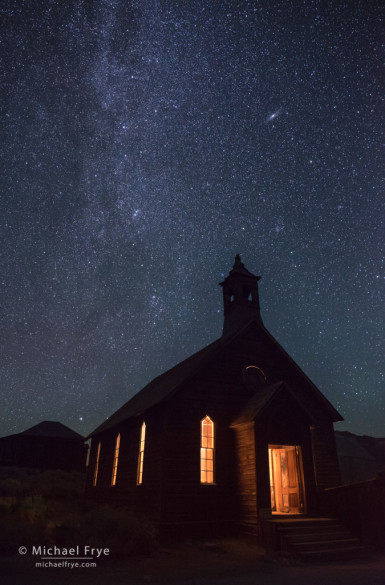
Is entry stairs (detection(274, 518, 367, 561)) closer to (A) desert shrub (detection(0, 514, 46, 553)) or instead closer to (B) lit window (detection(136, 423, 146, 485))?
(B) lit window (detection(136, 423, 146, 485))

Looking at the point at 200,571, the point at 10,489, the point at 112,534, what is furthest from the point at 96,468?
the point at 200,571

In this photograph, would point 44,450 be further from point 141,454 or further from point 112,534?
point 112,534

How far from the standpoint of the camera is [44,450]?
3841 cm

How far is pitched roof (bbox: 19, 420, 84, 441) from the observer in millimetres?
39000

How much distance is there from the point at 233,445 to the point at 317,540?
4.44 m

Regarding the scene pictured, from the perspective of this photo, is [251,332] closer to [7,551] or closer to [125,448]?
[125,448]

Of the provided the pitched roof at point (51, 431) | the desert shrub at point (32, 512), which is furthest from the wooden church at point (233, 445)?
the pitched roof at point (51, 431)

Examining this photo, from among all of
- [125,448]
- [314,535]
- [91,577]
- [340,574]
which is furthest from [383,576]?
[125,448]

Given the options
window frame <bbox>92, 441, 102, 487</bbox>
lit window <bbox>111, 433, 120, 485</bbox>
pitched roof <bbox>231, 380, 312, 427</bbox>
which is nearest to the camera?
pitched roof <bbox>231, 380, 312, 427</bbox>

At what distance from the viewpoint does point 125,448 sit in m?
18.4

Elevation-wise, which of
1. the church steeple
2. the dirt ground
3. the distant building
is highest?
the church steeple

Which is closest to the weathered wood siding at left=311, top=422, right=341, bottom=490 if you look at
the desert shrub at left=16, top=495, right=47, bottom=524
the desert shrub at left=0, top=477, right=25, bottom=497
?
the desert shrub at left=16, top=495, right=47, bottom=524

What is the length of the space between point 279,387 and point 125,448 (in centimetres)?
858

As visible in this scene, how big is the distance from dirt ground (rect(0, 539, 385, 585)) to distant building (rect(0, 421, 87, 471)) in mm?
31336
